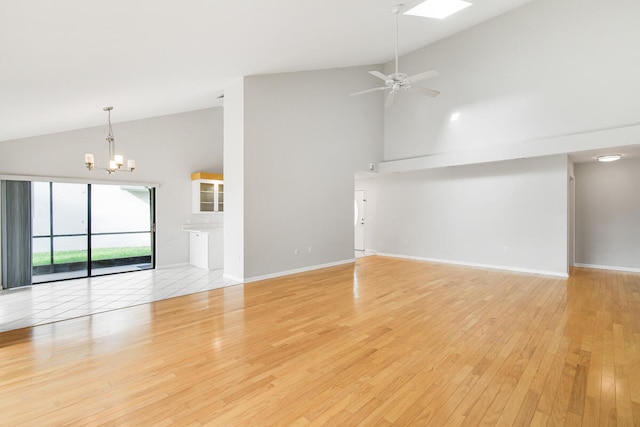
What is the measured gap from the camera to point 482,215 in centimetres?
688

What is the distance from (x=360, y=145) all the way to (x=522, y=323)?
5233mm

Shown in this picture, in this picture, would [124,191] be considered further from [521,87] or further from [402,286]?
[521,87]

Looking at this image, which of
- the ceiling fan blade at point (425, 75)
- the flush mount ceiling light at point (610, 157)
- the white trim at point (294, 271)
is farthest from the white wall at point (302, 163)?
the flush mount ceiling light at point (610, 157)

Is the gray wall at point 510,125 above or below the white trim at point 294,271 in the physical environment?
above

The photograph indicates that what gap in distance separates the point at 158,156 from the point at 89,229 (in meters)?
2.03

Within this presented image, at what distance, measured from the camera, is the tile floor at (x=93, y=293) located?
385 cm

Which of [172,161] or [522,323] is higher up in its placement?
[172,161]

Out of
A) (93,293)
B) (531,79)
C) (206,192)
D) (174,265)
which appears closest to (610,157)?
(531,79)

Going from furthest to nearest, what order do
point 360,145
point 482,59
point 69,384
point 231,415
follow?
point 360,145 → point 482,59 → point 69,384 → point 231,415

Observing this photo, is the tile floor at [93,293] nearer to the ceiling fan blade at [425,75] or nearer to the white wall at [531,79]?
the ceiling fan blade at [425,75]

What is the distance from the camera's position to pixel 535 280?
5.52 meters

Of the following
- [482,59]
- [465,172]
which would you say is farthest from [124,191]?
[482,59]

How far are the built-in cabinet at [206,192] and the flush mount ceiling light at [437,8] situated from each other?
5.29m

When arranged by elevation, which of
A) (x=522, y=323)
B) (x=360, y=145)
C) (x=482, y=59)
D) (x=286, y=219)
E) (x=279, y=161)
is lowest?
(x=522, y=323)
